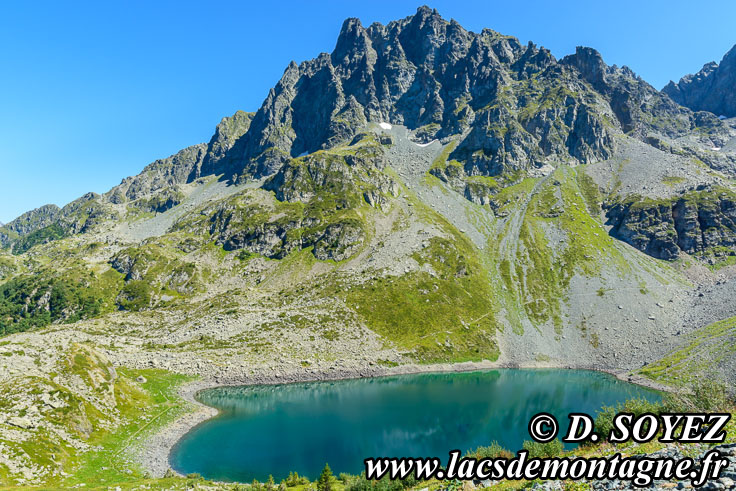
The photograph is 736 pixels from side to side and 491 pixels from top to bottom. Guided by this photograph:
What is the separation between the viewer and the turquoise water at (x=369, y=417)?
58.8m

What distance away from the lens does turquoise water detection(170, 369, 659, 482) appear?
5875cm

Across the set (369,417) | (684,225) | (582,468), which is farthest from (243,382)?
(684,225)

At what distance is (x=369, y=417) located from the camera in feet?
255

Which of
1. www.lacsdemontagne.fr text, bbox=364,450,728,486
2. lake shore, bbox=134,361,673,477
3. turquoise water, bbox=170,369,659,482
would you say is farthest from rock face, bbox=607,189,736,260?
www.lacsdemontagne.fr text, bbox=364,450,728,486

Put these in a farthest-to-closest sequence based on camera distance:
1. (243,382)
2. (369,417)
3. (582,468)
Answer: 1. (243,382)
2. (369,417)
3. (582,468)

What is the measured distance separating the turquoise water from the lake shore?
2158mm

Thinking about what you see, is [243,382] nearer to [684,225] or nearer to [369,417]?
[369,417]

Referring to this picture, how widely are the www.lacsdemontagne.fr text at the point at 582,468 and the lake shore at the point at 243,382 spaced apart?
50.2m

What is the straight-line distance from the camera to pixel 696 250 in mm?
176250

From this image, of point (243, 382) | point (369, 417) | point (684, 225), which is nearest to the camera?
Result: point (369, 417)

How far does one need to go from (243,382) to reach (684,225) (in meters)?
223

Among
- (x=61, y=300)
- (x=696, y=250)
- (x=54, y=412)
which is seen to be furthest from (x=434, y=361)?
(x=61, y=300)

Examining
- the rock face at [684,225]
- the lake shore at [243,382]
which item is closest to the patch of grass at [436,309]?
the lake shore at [243,382]

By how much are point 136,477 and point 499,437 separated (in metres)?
59.3
